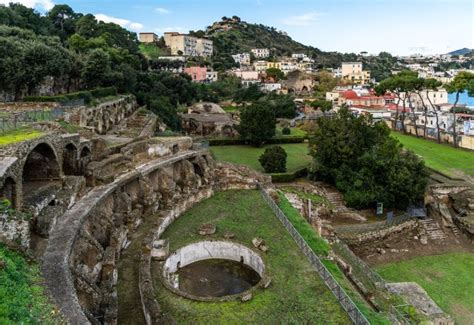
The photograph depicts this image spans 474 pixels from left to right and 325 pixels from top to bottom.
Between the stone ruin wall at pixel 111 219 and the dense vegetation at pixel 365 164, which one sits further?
the dense vegetation at pixel 365 164

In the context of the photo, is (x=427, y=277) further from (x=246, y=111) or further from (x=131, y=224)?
(x=246, y=111)

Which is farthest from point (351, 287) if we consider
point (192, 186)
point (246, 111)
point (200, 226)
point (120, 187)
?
point (246, 111)

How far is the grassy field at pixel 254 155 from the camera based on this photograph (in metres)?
40.7

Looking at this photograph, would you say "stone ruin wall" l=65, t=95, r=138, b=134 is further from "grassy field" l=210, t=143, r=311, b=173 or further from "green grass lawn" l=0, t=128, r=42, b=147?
"grassy field" l=210, t=143, r=311, b=173

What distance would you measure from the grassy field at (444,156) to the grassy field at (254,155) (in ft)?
39.1

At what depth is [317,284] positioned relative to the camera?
15500 mm

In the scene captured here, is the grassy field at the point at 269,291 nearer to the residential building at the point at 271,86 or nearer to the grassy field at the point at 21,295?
the grassy field at the point at 21,295

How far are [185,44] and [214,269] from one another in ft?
419

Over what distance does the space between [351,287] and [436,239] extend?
15.3 m

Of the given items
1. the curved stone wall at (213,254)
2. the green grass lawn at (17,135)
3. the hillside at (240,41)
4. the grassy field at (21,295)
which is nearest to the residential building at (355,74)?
the hillside at (240,41)

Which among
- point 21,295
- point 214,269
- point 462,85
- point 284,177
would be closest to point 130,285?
point 214,269

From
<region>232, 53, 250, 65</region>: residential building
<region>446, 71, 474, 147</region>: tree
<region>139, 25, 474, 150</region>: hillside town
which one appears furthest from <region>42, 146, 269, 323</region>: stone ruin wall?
<region>232, 53, 250, 65</region>: residential building

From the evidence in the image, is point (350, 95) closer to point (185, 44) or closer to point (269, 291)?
point (269, 291)

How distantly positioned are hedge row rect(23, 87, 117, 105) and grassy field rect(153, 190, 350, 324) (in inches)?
640
